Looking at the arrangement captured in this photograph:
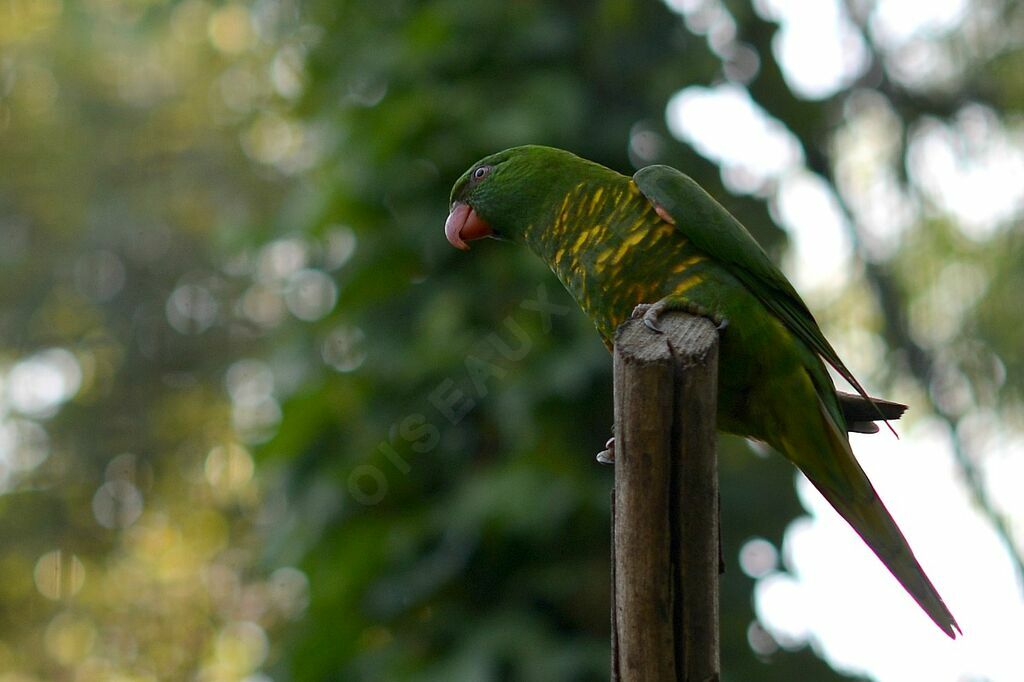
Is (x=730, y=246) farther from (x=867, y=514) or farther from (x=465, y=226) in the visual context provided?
(x=465, y=226)

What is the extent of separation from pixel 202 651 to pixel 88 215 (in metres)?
3.90

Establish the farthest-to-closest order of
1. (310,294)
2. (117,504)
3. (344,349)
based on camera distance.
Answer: (117,504) → (310,294) → (344,349)

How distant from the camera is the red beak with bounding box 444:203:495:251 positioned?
3.17 meters

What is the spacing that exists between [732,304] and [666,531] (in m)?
0.88

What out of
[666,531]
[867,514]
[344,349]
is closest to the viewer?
[666,531]

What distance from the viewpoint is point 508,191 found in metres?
3.02

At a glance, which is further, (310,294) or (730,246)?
(310,294)

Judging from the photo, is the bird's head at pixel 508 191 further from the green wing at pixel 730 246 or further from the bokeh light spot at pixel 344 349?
the bokeh light spot at pixel 344 349

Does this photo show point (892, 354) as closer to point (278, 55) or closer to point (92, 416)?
point (278, 55)

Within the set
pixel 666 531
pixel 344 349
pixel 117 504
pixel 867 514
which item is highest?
pixel 117 504

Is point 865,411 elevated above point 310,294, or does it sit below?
below

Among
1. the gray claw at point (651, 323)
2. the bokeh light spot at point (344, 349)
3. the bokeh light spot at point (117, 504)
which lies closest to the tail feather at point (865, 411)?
the gray claw at point (651, 323)

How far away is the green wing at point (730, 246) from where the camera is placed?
2621mm

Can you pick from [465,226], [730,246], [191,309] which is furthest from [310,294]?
[191,309]
